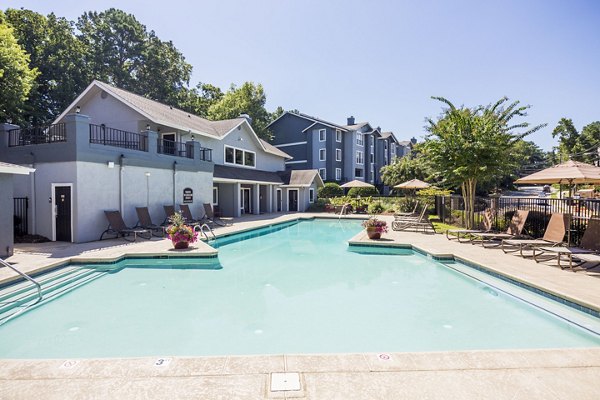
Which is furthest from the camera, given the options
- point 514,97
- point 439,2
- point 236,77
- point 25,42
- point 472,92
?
point 236,77

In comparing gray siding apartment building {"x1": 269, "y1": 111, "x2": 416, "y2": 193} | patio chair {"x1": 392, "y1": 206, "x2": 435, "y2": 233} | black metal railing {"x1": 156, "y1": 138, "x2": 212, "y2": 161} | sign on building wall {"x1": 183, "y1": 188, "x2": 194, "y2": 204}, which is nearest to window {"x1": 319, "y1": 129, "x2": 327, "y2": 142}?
gray siding apartment building {"x1": 269, "y1": 111, "x2": 416, "y2": 193}

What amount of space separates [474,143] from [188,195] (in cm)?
1398

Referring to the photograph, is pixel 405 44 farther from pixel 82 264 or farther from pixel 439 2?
pixel 82 264

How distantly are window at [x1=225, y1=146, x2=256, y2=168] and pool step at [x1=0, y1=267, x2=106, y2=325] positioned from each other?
646 inches

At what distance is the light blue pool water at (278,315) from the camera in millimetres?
5055

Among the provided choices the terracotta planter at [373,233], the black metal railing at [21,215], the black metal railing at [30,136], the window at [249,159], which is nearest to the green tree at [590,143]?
the window at [249,159]

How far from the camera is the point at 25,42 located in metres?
29.1

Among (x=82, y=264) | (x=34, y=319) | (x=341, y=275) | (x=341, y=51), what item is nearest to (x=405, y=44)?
(x=341, y=51)

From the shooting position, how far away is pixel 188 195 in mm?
18016

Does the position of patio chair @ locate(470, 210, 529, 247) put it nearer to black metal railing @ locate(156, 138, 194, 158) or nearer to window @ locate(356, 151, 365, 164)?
black metal railing @ locate(156, 138, 194, 158)

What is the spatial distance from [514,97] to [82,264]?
17440 millimetres

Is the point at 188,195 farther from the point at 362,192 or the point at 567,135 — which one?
the point at 567,135

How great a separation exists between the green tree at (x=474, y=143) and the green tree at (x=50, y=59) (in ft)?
104

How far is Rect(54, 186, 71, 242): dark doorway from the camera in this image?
40.3ft
